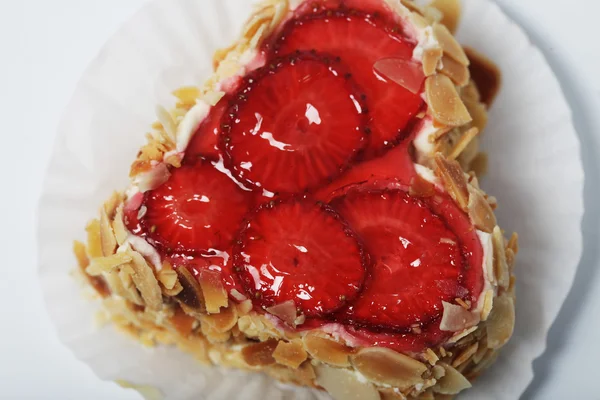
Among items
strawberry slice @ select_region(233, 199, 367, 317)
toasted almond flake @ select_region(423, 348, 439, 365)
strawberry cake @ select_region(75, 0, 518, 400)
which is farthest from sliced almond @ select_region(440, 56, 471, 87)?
toasted almond flake @ select_region(423, 348, 439, 365)

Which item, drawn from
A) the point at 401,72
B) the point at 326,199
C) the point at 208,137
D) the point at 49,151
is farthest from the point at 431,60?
the point at 49,151

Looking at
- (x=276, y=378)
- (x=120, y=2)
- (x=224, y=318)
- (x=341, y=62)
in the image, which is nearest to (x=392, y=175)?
(x=341, y=62)

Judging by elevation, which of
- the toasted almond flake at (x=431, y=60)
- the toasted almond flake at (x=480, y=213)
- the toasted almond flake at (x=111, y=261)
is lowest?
the toasted almond flake at (x=111, y=261)

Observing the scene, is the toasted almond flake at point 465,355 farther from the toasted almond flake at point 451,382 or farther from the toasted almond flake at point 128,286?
the toasted almond flake at point 128,286

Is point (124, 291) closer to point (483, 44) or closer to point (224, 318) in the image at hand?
point (224, 318)

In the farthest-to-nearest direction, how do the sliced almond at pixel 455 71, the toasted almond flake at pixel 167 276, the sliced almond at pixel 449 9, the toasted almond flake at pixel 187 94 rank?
the sliced almond at pixel 449 9 < the toasted almond flake at pixel 187 94 < the sliced almond at pixel 455 71 < the toasted almond flake at pixel 167 276

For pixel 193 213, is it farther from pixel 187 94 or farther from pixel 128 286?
pixel 187 94

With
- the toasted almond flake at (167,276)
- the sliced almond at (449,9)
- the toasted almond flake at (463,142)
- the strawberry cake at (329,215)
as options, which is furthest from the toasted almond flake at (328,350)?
the sliced almond at (449,9)
